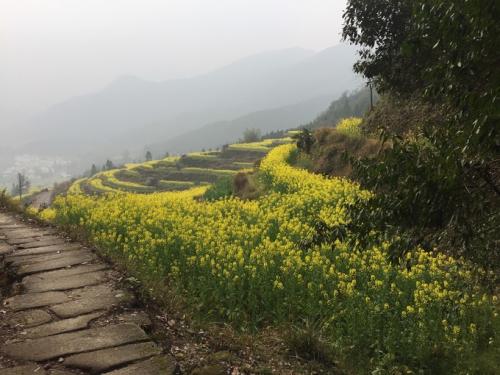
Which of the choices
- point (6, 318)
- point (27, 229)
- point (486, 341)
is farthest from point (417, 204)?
point (27, 229)

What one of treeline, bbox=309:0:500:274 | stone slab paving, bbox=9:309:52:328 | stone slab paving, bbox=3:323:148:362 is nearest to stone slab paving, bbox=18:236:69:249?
stone slab paving, bbox=9:309:52:328

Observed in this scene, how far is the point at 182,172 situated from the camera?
75375mm

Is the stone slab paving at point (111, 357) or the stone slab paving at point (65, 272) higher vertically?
the stone slab paving at point (65, 272)

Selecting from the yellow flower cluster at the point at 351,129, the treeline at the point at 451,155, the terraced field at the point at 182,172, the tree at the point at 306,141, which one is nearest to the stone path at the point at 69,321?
the treeline at the point at 451,155

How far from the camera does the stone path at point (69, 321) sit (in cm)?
422

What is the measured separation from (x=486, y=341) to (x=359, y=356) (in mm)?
1786

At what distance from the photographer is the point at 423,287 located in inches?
280

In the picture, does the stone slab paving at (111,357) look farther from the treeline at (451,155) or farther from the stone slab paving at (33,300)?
the treeline at (451,155)

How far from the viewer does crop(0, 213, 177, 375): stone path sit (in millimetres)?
4219

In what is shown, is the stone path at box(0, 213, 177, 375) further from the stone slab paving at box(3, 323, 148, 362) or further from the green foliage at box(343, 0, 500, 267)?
the green foliage at box(343, 0, 500, 267)

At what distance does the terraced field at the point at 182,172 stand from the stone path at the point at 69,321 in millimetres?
57663

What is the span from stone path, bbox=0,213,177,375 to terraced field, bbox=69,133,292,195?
57663 mm

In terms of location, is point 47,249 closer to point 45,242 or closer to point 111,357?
point 45,242

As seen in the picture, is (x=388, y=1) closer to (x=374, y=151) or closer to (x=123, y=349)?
(x=374, y=151)
